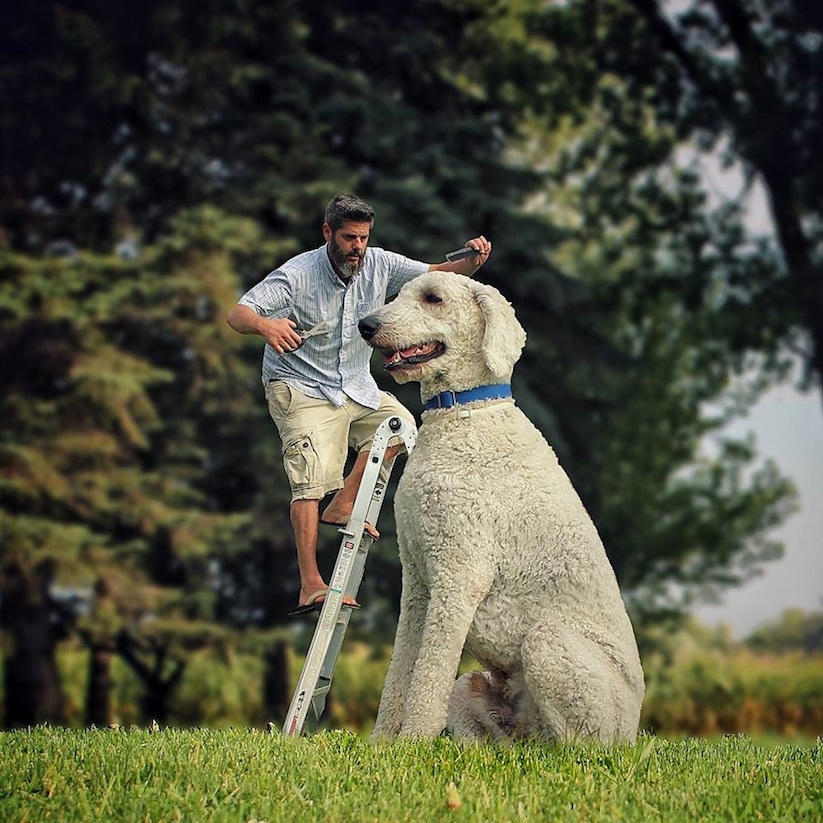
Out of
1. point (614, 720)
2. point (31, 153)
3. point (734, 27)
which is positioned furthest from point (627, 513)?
point (614, 720)

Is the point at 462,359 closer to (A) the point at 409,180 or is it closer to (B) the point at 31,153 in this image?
(A) the point at 409,180

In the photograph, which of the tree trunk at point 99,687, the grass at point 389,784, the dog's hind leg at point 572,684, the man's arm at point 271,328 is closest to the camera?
Answer: the grass at point 389,784

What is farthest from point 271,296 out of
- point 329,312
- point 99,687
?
point 99,687

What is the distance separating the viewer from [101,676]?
49.5 feet

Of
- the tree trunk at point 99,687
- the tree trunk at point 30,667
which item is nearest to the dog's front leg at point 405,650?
the tree trunk at point 30,667

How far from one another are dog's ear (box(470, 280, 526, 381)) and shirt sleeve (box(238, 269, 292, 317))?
3.35ft

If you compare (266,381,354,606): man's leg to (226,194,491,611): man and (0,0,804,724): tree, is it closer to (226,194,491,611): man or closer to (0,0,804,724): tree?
(226,194,491,611): man

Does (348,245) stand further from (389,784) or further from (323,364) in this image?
(389,784)

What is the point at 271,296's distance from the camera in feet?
17.8

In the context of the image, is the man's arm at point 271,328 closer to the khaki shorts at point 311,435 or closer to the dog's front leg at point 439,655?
the khaki shorts at point 311,435

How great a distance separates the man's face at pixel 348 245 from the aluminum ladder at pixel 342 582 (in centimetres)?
78

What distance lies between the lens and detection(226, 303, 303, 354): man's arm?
17.0 ft

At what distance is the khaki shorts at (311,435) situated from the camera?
5547 mm

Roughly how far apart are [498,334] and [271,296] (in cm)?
122
